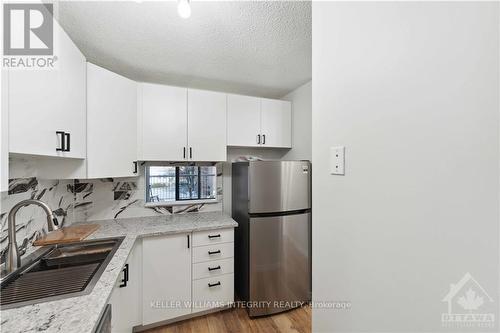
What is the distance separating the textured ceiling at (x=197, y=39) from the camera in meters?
1.24

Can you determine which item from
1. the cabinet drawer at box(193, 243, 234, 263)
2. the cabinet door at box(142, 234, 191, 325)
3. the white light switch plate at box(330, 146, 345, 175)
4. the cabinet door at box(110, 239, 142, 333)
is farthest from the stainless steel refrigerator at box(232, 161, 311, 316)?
the white light switch plate at box(330, 146, 345, 175)

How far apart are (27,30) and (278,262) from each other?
224cm

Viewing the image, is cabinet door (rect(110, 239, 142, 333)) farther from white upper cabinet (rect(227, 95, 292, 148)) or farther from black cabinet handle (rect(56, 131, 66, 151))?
white upper cabinet (rect(227, 95, 292, 148))

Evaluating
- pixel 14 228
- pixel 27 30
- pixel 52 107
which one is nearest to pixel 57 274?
pixel 14 228

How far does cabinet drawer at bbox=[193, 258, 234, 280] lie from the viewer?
1903 mm

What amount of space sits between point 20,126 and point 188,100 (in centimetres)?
142

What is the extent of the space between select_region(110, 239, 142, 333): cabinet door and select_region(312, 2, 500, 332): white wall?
1255mm

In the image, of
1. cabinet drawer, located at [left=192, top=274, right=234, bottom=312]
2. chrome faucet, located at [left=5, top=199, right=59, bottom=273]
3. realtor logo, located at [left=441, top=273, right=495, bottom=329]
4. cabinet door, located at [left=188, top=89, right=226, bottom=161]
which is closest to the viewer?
realtor logo, located at [left=441, top=273, right=495, bottom=329]

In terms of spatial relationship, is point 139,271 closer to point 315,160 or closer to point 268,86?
point 315,160

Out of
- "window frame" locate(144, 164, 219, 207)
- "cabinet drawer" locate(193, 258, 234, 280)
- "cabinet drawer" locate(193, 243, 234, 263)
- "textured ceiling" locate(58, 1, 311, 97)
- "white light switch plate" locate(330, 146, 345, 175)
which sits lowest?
"cabinet drawer" locate(193, 258, 234, 280)

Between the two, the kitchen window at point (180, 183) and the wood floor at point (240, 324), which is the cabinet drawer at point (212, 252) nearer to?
the wood floor at point (240, 324)

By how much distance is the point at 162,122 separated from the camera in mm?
2074

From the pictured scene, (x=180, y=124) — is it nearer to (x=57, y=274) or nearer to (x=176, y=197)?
(x=176, y=197)

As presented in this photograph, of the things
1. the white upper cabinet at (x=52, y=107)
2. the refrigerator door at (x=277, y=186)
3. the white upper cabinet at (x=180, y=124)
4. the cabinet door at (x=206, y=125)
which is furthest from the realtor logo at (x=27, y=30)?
the refrigerator door at (x=277, y=186)
